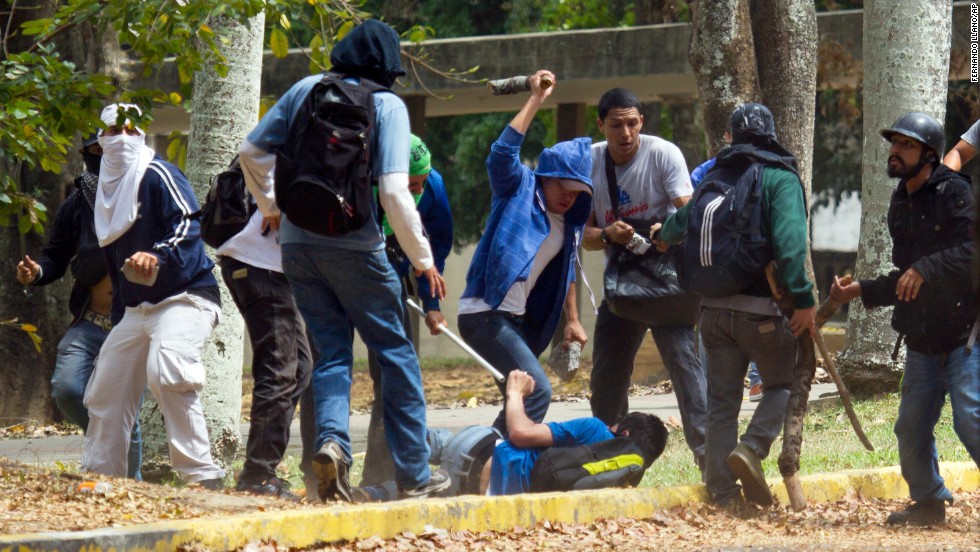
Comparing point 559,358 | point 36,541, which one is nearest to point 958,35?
point 559,358

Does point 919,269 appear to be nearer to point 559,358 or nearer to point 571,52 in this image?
point 559,358

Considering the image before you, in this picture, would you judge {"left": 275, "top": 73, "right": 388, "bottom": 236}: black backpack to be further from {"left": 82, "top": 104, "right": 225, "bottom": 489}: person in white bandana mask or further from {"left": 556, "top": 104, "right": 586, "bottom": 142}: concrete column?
{"left": 556, "top": 104, "right": 586, "bottom": 142}: concrete column

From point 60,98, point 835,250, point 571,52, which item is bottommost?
point 835,250

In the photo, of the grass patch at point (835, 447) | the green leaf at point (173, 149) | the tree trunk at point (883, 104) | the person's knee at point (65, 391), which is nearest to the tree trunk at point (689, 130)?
the tree trunk at point (883, 104)

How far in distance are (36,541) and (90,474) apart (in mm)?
1911

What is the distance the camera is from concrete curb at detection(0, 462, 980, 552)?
14.8 ft

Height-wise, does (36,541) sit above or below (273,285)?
below

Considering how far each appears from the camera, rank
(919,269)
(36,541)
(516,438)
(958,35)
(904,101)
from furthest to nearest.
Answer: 1. (958,35)
2. (904,101)
3. (516,438)
4. (919,269)
5. (36,541)

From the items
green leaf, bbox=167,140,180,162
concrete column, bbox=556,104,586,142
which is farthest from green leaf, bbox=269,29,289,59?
concrete column, bbox=556,104,586,142

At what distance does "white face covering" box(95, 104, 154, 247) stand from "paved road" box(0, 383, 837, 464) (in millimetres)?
1957

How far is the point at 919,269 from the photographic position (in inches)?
237

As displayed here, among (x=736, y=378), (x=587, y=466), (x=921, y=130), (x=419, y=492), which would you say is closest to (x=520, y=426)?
(x=587, y=466)

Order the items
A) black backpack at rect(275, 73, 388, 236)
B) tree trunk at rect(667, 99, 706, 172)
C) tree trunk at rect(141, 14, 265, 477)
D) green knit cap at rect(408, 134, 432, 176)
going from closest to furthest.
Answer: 1. black backpack at rect(275, 73, 388, 236)
2. green knit cap at rect(408, 134, 432, 176)
3. tree trunk at rect(141, 14, 265, 477)
4. tree trunk at rect(667, 99, 706, 172)

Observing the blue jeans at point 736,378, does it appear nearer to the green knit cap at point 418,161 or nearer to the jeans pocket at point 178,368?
the green knit cap at point 418,161
